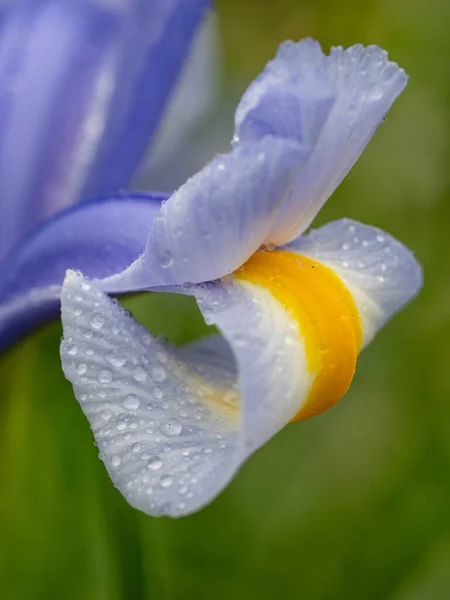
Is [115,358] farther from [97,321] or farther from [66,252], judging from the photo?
[66,252]

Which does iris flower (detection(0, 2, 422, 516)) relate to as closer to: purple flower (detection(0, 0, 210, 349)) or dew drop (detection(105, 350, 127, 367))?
dew drop (detection(105, 350, 127, 367))

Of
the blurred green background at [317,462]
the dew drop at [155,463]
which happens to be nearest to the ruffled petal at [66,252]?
the blurred green background at [317,462]

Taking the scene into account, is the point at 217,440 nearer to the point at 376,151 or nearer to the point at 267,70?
the point at 267,70

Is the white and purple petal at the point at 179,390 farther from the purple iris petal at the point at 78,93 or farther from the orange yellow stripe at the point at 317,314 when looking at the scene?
the purple iris petal at the point at 78,93

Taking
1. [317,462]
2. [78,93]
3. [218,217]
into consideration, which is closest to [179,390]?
[218,217]

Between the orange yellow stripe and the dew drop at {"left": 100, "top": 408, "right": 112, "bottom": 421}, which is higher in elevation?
the orange yellow stripe

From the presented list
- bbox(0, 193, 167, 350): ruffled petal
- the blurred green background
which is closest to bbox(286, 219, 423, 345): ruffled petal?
bbox(0, 193, 167, 350): ruffled petal
